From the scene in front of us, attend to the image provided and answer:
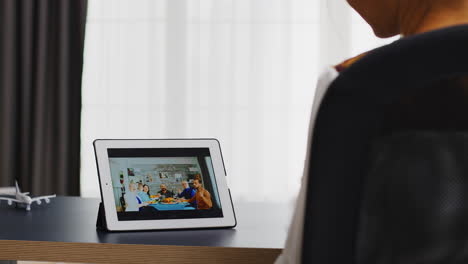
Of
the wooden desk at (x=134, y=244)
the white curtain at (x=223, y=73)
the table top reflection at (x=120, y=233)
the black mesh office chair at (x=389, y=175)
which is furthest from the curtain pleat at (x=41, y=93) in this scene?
the black mesh office chair at (x=389, y=175)

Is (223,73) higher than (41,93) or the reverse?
higher

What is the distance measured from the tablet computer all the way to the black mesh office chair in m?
0.53

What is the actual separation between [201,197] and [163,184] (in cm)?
7

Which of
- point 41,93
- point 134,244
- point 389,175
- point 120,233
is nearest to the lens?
point 389,175

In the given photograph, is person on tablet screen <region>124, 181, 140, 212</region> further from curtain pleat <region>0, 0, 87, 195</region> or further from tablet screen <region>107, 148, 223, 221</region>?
curtain pleat <region>0, 0, 87, 195</region>

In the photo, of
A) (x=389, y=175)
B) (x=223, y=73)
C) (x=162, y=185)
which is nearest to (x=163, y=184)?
(x=162, y=185)

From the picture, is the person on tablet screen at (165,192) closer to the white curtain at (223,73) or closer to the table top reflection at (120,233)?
the table top reflection at (120,233)

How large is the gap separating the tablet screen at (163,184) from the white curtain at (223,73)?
242 centimetres

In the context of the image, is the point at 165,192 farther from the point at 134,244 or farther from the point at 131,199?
the point at 134,244

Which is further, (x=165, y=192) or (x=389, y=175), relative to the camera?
(x=165, y=192)

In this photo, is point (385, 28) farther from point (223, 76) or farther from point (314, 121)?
point (223, 76)

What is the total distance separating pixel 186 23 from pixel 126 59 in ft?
1.41

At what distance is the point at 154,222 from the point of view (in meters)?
0.95

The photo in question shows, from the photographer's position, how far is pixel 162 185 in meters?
0.99
